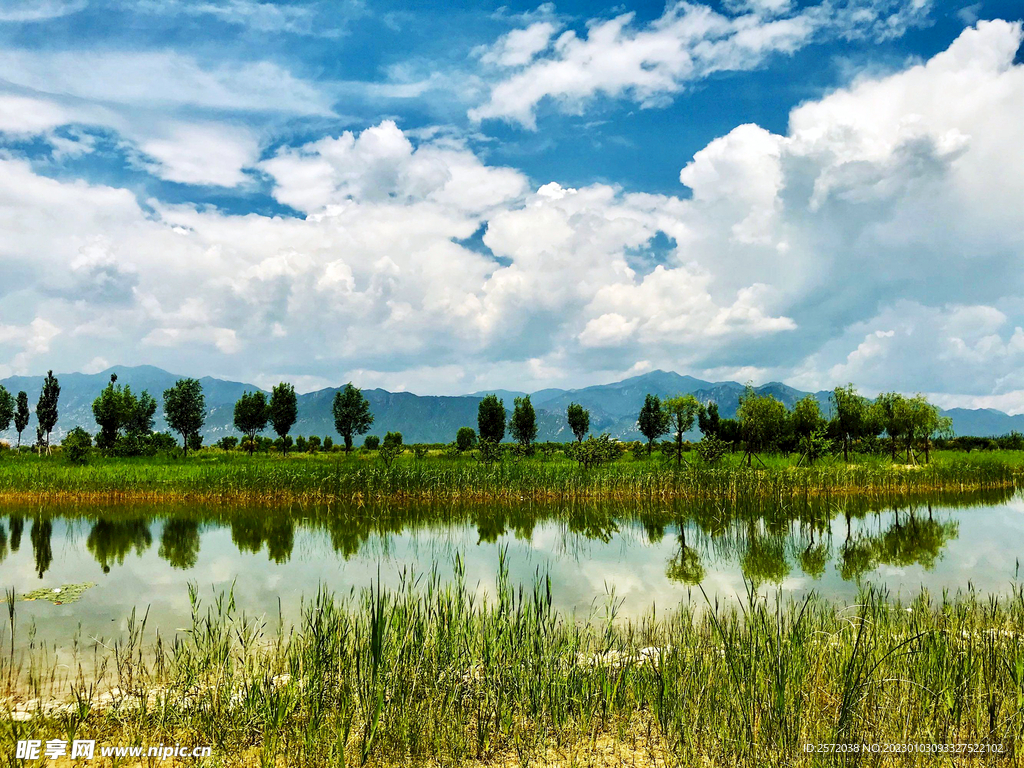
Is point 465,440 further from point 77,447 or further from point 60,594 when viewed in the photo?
point 60,594

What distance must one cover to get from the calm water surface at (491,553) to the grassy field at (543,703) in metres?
2.41

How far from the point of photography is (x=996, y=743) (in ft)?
13.4

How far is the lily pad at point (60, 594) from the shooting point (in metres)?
9.95

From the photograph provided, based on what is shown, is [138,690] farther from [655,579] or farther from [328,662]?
[655,579]

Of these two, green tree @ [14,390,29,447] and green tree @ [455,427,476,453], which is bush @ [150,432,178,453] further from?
green tree @ [455,427,476,453]

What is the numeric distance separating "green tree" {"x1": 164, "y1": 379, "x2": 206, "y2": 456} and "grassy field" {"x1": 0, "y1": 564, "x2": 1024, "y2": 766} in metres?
55.5

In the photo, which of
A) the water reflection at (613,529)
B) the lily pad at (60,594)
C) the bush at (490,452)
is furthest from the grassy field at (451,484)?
the lily pad at (60,594)

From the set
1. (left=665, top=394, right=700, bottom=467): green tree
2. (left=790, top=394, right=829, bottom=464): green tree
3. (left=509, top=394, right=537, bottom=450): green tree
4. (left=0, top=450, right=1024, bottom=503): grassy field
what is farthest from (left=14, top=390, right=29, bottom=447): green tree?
(left=790, top=394, right=829, bottom=464): green tree

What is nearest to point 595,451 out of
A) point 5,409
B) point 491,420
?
point 491,420

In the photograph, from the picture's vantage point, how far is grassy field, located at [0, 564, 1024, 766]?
13.6ft

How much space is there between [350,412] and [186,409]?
51.1ft

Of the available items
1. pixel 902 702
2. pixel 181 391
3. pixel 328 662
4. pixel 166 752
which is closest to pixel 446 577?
pixel 328 662

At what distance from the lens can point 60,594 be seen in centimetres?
1027

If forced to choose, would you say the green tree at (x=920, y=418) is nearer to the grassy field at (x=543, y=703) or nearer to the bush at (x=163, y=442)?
the grassy field at (x=543, y=703)
